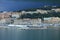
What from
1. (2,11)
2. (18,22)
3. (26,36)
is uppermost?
(2,11)

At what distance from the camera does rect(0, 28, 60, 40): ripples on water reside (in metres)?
6.37

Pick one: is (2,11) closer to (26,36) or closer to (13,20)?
(13,20)

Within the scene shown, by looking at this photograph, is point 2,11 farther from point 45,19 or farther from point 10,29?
point 45,19

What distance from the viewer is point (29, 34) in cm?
646

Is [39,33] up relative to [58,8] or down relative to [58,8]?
down

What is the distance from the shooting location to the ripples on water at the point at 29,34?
6.37 meters

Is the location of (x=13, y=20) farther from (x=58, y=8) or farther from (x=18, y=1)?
(x=58, y=8)

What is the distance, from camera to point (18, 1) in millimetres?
6762

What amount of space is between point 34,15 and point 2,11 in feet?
3.80

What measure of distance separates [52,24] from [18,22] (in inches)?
47.4

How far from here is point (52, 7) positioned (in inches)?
268

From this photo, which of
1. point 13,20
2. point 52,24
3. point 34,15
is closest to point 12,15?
point 13,20

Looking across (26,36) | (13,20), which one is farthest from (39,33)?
(13,20)

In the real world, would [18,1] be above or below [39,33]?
above
